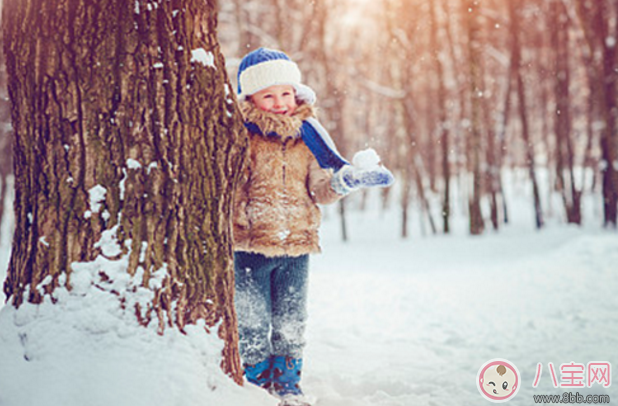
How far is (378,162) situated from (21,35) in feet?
5.22

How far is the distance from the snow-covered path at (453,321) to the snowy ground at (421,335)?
1 centimetres

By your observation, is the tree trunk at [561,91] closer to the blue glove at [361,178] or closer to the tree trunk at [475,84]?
the tree trunk at [475,84]

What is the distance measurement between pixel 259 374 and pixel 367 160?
1.25 m

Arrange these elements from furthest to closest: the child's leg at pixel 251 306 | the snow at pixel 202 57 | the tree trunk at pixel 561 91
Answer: the tree trunk at pixel 561 91, the child's leg at pixel 251 306, the snow at pixel 202 57

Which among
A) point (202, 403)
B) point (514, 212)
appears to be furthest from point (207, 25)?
point (514, 212)

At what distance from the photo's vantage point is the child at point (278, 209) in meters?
2.45

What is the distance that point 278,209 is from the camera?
2.47m

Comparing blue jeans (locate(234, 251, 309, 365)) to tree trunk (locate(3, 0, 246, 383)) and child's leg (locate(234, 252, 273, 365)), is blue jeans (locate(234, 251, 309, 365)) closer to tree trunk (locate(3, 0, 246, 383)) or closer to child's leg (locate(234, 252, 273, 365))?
child's leg (locate(234, 252, 273, 365))

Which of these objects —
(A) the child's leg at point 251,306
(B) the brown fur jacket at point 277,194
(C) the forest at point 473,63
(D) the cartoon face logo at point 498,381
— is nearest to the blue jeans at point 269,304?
(A) the child's leg at point 251,306

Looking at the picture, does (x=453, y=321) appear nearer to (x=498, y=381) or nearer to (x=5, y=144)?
(x=498, y=381)

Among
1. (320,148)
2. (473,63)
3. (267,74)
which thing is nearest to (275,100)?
(267,74)

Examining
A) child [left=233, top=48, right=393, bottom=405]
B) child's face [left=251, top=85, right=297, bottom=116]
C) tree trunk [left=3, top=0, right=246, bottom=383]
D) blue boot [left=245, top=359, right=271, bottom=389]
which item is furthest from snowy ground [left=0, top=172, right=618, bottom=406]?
child's face [left=251, top=85, right=297, bottom=116]

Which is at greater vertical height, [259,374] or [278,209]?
[278,209]

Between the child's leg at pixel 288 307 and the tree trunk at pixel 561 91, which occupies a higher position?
the tree trunk at pixel 561 91
